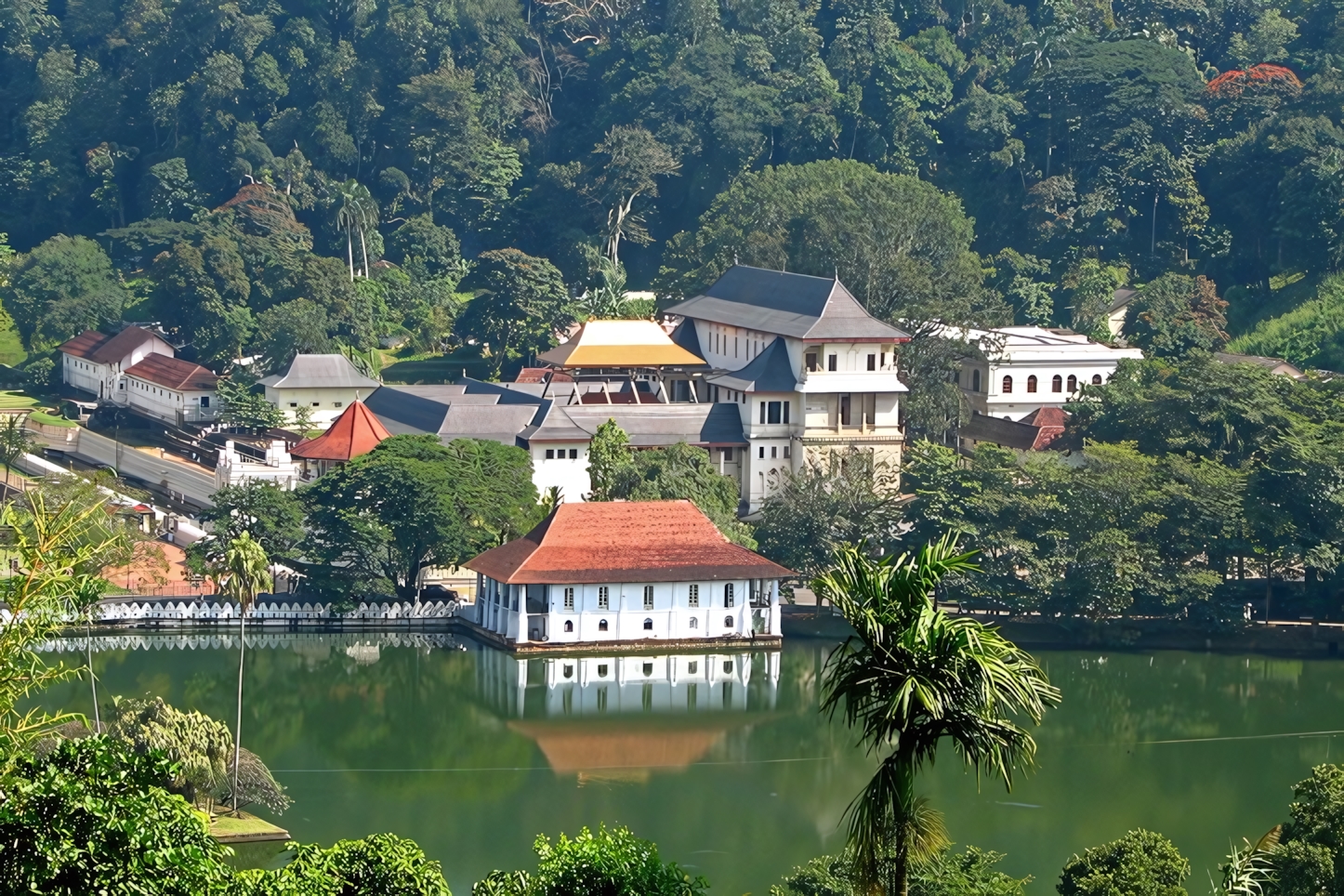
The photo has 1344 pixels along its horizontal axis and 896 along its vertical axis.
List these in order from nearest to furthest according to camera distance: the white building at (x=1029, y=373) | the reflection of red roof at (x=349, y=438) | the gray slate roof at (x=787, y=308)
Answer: the reflection of red roof at (x=349, y=438) → the gray slate roof at (x=787, y=308) → the white building at (x=1029, y=373)

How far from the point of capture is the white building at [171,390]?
63.1 meters

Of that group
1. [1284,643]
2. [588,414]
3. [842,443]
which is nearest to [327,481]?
[588,414]

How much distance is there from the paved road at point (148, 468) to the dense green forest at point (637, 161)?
246 inches

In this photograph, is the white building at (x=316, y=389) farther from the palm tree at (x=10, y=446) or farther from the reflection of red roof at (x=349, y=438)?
the reflection of red roof at (x=349, y=438)

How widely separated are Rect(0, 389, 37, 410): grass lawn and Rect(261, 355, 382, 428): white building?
881cm

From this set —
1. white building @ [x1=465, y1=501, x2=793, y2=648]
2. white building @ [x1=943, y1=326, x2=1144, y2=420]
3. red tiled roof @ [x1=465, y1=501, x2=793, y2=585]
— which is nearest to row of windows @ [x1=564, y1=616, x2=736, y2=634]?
white building @ [x1=465, y1=501, x2=793, y2=648]

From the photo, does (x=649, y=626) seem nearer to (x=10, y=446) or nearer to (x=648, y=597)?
(x=648, y=597)

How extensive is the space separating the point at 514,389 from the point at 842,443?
7567mm

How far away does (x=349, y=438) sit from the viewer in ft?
172

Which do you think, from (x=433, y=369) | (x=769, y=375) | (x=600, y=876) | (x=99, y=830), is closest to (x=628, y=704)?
(x=769, y=375)

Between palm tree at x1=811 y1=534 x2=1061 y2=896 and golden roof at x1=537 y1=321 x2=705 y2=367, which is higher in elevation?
golden roof at x1=537 y1=321 x2=705 y2=367

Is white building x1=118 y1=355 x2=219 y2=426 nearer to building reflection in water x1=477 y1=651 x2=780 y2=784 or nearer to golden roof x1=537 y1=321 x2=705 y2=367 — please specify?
golden roof x1=537 y1=321 x2=705 y2=367

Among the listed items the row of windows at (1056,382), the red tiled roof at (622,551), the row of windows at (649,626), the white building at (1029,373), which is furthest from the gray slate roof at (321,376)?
the row of windows at (649,626)

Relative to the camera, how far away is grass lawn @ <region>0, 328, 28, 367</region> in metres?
71.4
